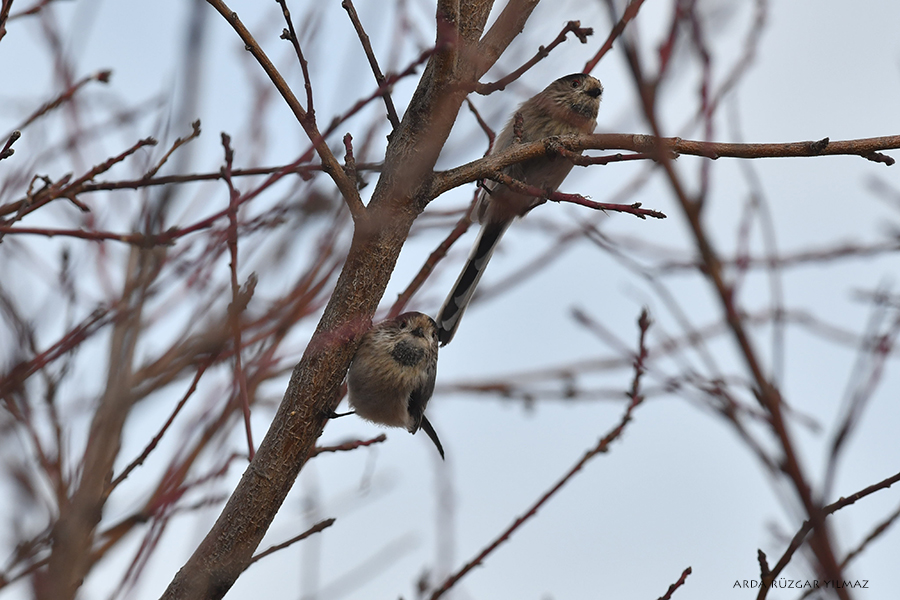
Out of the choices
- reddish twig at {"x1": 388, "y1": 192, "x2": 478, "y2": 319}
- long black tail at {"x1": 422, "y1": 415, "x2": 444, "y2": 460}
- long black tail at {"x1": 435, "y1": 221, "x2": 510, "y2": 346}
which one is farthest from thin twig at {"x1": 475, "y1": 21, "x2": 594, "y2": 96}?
long black tail at {"x1": 422, "y1": 415, "x2": 444, "y2": 460}

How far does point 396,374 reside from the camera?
131 inches

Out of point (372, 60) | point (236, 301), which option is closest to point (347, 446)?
point (236, 301)

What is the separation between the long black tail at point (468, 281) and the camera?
369 cm

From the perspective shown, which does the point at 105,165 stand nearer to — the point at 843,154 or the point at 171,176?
the point at 171,176

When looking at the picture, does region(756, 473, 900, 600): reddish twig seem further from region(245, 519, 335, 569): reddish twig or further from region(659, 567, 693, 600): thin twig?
region(245, 519, 335, 569): reddish twig

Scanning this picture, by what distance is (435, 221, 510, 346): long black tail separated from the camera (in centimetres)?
369

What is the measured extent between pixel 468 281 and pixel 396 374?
2.29 feet

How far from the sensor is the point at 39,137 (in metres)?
2.84

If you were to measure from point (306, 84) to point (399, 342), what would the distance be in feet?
4.98

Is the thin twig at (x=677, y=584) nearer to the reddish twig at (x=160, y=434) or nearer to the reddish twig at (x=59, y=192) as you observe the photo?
the reddish twig at (x=160, y=434)

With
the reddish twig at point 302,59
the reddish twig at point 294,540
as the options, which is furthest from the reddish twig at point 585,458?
the reddish twig at point 302,59

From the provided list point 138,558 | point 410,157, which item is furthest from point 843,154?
point 138,558

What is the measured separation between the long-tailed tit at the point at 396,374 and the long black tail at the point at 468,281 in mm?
107

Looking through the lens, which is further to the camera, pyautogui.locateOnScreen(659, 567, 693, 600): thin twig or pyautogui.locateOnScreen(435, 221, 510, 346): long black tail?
pyautogui.locateOnScreen(435, 221, 510, 346): long black tail
